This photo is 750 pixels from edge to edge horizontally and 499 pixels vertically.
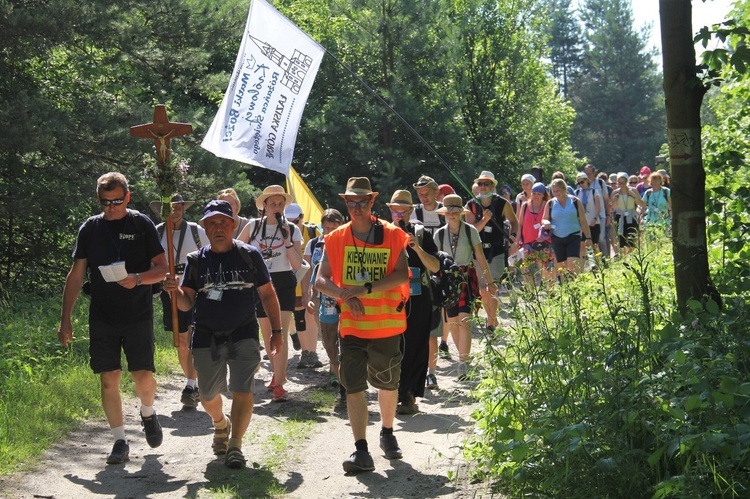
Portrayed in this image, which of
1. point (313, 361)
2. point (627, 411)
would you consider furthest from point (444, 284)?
point (627, 411)

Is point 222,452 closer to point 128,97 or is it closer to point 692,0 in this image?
point 692,0

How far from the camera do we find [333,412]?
31.1 feet

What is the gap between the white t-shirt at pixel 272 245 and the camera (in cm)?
1066

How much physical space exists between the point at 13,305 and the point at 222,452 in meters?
7.44

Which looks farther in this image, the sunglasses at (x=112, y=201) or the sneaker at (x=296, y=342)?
the sneaker at (x=296, y=342)

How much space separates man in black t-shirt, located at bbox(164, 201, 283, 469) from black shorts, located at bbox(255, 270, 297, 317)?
10.5 ft

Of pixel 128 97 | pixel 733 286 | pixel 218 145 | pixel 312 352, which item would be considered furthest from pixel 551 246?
pixel 733 286

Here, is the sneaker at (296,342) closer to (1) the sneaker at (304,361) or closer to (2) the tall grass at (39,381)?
(1) the sneaker at (304,361)

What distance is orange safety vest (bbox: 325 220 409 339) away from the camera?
24.4 ft

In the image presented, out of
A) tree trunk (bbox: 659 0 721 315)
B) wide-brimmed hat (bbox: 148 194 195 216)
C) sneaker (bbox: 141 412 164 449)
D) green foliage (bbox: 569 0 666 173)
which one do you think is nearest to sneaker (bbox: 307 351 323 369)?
wide-brimmed hat (bbox: 148 194 195 216)

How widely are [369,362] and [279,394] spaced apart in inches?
102

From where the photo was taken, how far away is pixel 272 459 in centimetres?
777

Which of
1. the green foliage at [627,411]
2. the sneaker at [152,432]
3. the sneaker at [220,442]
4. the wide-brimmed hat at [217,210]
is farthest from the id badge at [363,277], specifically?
the sneaker at [152,432]

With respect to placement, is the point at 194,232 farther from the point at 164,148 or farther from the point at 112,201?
the point at 112,201
